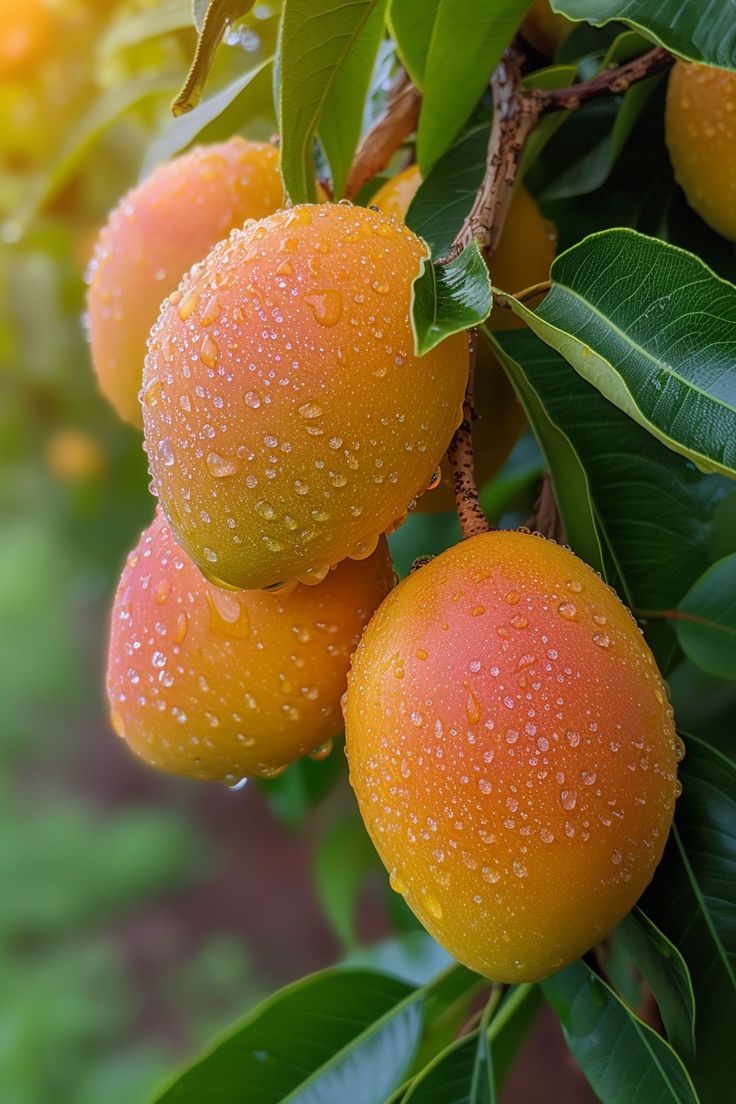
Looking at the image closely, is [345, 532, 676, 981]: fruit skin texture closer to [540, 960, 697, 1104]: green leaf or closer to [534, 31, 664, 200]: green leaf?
[540, 960, 697, 1104]: green leaf

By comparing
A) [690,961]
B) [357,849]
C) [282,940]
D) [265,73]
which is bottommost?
[282,940]

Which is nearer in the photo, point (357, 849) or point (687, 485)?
point (687, 485)

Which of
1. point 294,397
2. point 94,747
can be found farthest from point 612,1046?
point 94,747

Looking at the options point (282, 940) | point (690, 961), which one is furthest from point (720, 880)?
→ point (282, 940)

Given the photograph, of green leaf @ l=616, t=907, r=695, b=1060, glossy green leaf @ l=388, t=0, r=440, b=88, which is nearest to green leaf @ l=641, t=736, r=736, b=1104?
green leaf @ l=616, t=907, r=695, b=1060

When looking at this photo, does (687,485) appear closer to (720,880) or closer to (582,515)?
(582,515)

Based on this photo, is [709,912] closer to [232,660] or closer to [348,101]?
[232,660]

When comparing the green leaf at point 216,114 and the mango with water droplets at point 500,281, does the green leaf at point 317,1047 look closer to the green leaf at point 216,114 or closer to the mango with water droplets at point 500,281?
the mango with water droplets at point 500,281

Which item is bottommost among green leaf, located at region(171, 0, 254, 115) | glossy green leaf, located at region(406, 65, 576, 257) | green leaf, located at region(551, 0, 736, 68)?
glossy green leaf, located at region(406, 65, 576, 257)
